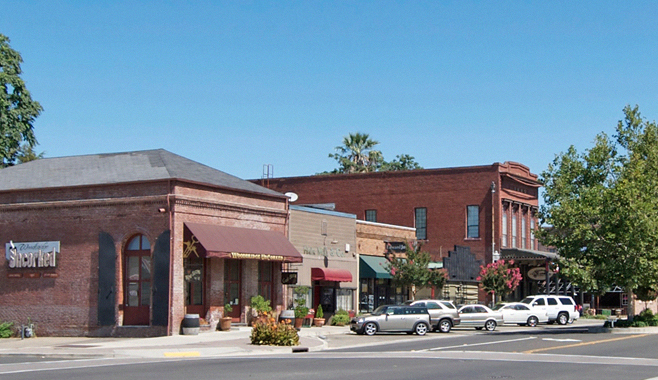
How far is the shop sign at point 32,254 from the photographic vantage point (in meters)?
35.9

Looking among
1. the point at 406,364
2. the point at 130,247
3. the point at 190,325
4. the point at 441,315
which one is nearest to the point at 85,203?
the point at 130,247

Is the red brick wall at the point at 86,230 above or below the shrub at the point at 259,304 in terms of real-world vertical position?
above

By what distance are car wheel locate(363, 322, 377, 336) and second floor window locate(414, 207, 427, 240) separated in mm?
23381

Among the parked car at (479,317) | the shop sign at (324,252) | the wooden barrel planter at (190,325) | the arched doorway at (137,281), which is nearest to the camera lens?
the wooden barrel planter at (190,325)

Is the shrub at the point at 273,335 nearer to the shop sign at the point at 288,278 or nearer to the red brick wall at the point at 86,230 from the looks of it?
the red brick wall at the point at 86,230

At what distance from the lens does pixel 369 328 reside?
3672 centimetres

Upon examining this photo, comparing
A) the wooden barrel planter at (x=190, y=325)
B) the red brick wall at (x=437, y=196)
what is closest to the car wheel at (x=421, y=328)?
the wooden barrel planter at (x=190, y=325)

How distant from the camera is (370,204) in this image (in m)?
61.3

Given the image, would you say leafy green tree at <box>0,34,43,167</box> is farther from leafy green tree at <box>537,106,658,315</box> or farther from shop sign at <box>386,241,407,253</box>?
leafy green tree at <box>537,106,658,315</box>

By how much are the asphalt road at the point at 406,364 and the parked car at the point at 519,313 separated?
14735mm

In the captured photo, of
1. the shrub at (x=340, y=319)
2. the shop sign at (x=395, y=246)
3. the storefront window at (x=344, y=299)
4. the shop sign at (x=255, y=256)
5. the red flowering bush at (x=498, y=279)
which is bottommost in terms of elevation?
the shrub at (x=340, y=319)

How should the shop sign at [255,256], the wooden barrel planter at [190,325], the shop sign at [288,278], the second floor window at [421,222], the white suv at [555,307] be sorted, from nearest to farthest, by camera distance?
the wooden barrel planter at [190,325], the shop sign at [255,256], the shop sign at [288,278], the white suv at [555,307], the second floor window at [421,222]

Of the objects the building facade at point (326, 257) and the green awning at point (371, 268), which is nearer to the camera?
the building facade at point (326, 257)

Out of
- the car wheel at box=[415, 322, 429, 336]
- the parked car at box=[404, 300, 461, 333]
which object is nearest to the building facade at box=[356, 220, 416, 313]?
the parked car at box=[404, 300, 461, 333]
